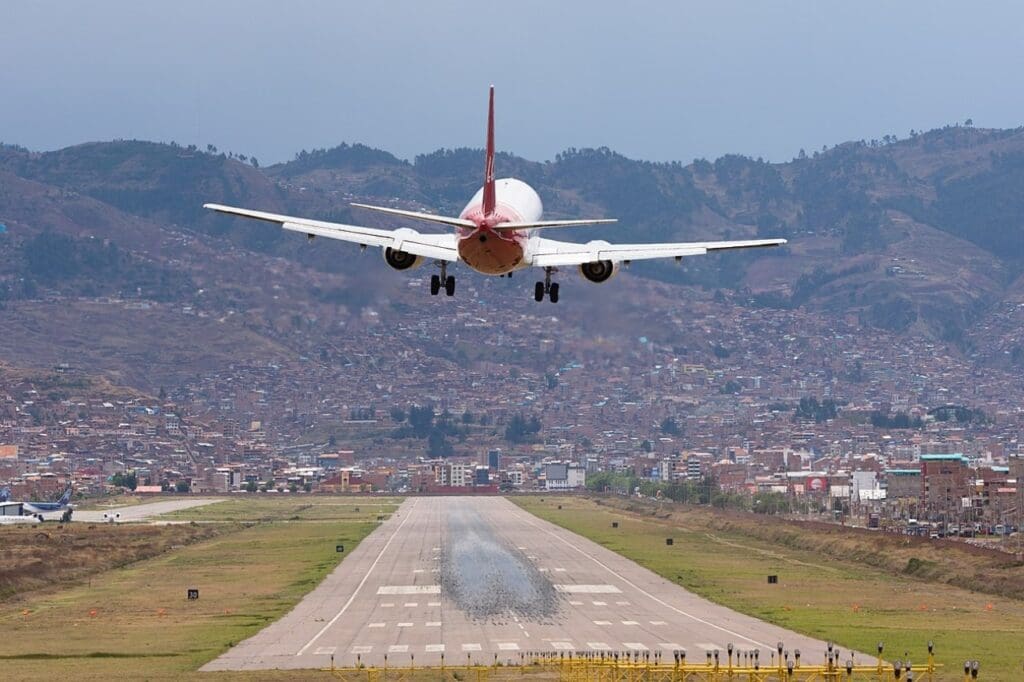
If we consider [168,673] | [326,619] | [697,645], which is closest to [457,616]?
[326,619]

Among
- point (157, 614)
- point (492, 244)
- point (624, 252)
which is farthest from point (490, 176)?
point (157, 614)

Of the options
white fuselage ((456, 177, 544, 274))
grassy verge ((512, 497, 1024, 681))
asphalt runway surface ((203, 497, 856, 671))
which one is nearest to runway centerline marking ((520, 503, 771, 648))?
asphalt runway surface ((203, 497, 856, 671))

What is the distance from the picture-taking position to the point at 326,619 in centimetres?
11669

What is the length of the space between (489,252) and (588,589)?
63.0 meters

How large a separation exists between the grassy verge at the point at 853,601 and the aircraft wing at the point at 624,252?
2588cm

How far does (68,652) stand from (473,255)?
129 feet

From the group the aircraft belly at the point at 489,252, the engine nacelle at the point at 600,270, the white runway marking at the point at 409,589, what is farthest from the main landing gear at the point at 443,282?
the white runway marking at the point at 409,589

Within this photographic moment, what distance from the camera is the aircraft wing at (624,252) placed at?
76.4 m

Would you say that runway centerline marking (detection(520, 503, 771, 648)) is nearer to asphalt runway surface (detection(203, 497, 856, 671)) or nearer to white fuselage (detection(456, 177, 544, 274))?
asphalt runway surface (detection(203, 497, 856, 671))

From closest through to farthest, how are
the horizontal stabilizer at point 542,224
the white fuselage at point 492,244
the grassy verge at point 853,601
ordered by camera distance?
the horizontal stabilizer at point 542,224
the white fuselage at point 492,244
the grassy verge at point 853,601

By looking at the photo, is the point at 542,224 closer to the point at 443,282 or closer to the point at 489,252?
the point at 489,252

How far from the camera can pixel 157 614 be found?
121188mm

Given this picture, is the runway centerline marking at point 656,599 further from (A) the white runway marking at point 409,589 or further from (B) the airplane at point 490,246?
(B) the airplane at point 490,246

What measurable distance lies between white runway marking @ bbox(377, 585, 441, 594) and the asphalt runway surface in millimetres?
153
